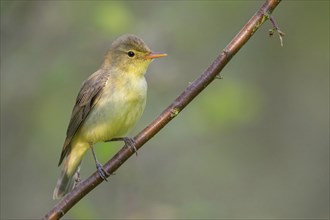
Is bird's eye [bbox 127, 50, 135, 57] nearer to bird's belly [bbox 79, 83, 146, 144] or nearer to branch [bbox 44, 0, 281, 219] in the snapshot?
bird's belly [bbox 79, 83, 146, 144]

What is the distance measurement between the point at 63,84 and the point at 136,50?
4.48ft

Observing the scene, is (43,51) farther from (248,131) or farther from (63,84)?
(248,131)

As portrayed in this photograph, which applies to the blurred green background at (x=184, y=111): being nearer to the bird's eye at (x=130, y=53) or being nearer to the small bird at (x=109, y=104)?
the small bird at (x=109, y=104)

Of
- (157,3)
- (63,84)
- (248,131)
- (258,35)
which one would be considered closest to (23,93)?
(63,84)

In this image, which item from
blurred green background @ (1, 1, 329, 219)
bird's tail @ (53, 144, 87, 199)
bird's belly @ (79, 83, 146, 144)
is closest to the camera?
bird's belly @ (79, 83, 146, 144)

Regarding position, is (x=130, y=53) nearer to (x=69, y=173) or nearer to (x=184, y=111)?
(x=69, y=173)

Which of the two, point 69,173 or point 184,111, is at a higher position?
point 184,111

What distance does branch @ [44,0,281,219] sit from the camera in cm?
441

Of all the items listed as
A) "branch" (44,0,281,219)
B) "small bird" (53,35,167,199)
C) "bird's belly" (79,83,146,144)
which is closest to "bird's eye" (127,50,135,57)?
"small bird" (53,35,167,199)

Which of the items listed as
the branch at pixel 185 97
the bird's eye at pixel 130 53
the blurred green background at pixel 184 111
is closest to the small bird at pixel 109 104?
the bird's eye at pixel 130 53

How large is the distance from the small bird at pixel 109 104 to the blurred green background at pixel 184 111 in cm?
32

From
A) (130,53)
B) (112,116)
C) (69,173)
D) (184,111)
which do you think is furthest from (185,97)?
(184,111)

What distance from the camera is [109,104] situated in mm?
6324

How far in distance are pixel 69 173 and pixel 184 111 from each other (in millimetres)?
2339
